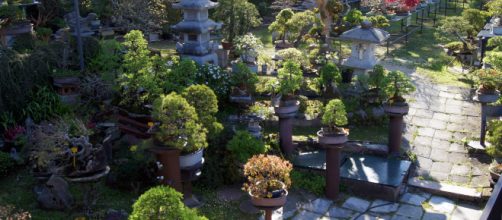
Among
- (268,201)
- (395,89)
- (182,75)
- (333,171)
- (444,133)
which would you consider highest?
(182,75)

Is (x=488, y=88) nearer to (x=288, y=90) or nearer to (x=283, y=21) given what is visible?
(x=288, y=90)

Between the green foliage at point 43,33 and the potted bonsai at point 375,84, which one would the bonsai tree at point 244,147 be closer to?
the potted bonsai at point 375,84

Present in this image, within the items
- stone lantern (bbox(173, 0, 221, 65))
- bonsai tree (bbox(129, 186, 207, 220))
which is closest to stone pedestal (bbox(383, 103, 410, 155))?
stone lantern (bbox(173, 0, 221, 65))

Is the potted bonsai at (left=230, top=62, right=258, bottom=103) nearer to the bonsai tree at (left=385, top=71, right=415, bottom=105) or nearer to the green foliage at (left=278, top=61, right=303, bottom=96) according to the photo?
Result: the green foliage at (left=278, top=61, right=303, bottom=96)

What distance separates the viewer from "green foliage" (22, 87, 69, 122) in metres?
9.68

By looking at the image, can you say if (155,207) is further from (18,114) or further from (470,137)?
(470,137)

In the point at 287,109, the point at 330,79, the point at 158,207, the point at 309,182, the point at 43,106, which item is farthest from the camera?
the point at 330,79

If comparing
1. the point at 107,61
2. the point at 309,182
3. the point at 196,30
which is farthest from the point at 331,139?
the point at 196,30

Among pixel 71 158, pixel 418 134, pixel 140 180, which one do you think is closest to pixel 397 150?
pixel 418 134

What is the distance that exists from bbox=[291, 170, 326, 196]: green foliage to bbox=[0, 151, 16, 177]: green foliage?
14.6ft

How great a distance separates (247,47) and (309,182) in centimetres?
590

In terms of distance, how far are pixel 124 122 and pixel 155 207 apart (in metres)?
5.09

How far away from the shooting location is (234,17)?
15.2 metres

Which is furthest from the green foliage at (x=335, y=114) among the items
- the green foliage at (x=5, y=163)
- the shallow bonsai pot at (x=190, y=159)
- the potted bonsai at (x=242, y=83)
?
the green foliage at (x=5, y=163)
